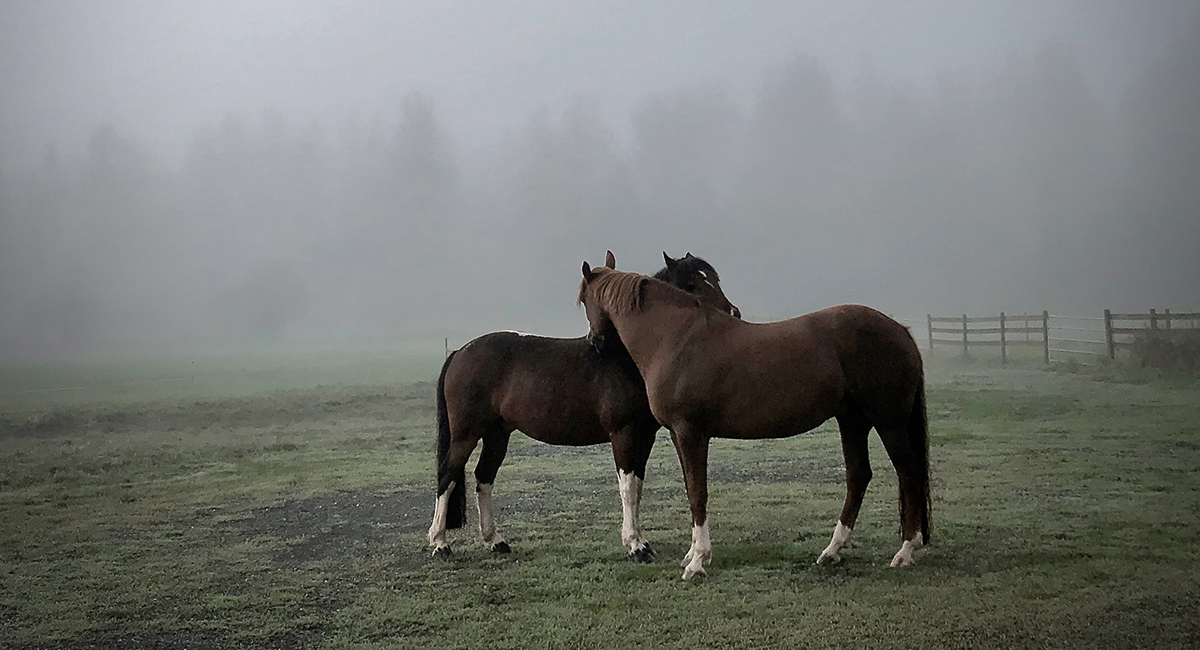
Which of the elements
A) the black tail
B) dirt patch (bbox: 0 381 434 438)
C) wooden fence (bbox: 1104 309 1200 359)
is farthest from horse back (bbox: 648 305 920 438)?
dirt patch (bbox: 0 381 434 438)

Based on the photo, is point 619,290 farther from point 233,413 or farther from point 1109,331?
point 1109,331

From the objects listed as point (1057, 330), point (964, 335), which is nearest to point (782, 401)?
point (1057, 330)

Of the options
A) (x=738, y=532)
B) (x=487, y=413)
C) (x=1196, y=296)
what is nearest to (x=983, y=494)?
(x=738, y=532)

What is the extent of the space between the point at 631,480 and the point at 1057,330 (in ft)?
28.1

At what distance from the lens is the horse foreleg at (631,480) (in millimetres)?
3910

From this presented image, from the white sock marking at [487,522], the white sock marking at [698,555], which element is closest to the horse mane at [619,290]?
the white sock marking at [698,555]

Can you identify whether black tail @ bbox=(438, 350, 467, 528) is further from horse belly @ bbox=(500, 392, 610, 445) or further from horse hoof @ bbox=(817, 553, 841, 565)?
horse hoof @ bbox=(817, 553, 841, 565)

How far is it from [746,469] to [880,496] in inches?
55.0

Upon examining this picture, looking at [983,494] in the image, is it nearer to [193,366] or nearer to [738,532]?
[738,532]

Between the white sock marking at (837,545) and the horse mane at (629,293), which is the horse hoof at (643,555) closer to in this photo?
the white sock marking at (837,545)

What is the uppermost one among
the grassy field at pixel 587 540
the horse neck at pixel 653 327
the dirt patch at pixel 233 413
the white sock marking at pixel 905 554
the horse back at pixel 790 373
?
the horse neck at pixel 653 327

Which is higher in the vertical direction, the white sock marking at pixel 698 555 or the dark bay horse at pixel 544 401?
the dark bay horse at pixel 544 401

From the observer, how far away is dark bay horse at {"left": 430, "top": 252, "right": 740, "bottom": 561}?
4.08 metres

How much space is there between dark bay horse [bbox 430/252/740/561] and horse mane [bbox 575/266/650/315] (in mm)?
198
